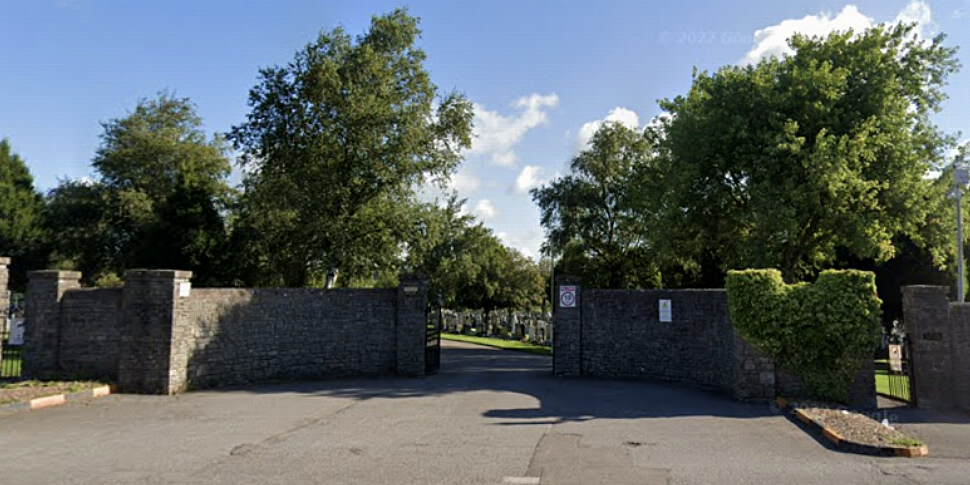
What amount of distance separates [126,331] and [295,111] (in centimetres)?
1107

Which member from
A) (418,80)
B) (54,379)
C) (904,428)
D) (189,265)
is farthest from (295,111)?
(904,428)

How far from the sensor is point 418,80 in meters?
23.0

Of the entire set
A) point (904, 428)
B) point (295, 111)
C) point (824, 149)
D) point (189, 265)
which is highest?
point (295, 111)

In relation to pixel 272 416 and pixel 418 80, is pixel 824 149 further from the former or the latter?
pixel 272 416

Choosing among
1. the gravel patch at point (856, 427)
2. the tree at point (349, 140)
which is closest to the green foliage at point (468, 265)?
the tree at point (349, 140)

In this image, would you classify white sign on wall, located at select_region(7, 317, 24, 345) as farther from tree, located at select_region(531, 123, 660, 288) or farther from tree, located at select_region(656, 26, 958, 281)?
tree, located at select_region(531, 123, 660, 288)

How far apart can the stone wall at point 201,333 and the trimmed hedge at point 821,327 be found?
849cm

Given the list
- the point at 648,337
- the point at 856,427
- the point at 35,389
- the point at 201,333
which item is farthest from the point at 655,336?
the point at 35,389

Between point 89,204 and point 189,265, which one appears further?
point 89,204

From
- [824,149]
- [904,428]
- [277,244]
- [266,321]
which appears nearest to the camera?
[904,428]

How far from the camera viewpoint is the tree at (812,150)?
18062mm

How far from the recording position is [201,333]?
13.8 m

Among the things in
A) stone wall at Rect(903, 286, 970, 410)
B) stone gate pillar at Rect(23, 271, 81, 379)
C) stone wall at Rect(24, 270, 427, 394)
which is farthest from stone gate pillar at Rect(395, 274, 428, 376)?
stone wall at Rect(903, 286, 970, 410)

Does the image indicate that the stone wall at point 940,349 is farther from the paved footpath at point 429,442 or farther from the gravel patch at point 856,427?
the paved footpath at point 429,442
